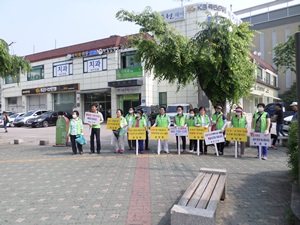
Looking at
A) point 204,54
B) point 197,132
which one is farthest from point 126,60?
point 197,132

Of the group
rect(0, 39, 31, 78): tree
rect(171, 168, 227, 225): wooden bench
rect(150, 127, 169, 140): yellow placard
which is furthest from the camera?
rect(0, 39, 31, 78): tree

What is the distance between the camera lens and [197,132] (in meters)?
9.42

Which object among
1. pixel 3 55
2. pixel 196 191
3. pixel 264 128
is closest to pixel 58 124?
pixel 3 55

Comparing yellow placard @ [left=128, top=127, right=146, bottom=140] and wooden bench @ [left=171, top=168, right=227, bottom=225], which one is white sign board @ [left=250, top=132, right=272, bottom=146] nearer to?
yellow placard @ [left=128, top=127, right=146, bottom=140]

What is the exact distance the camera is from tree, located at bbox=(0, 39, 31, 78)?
1120cm

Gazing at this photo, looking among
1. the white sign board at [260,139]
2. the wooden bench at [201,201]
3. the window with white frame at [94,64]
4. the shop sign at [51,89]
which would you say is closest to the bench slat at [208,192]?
the wooden bench at [201,201]

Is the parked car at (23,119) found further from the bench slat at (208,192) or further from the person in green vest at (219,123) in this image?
the bench slat at (208,192)

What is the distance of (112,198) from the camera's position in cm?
490

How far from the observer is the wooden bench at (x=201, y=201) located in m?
3.07

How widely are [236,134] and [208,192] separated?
5.32m

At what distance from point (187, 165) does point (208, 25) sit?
5.26 metres

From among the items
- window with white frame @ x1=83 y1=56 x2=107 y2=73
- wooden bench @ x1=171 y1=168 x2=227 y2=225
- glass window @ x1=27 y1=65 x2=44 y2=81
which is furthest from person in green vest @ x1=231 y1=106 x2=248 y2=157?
glass window @ x1=27 y1=65 x2=44 y2=81

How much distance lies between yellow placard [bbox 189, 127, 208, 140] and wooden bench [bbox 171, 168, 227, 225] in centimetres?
440

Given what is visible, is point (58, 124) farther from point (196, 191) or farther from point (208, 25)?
point (196, 191)
